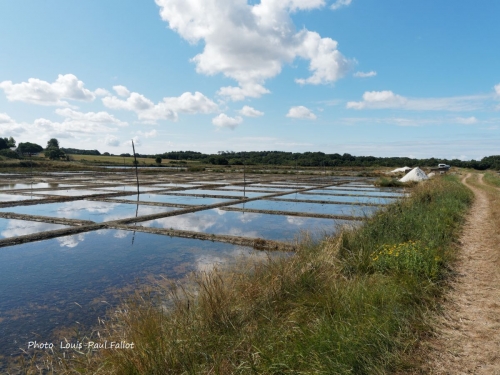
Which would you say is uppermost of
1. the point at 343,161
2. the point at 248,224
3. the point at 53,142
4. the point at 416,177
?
the point at 53,142

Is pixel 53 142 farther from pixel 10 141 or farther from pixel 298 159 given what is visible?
pixel 298 159

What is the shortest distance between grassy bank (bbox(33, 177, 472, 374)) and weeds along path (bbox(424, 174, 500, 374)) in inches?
8.1

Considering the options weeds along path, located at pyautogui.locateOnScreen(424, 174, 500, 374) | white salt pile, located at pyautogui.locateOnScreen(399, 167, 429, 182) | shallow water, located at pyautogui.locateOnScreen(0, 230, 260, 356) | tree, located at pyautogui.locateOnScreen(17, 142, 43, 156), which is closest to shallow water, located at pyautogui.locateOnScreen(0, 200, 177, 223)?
shallow water, located at pyautogui.locateOnScreen(0, 230, 260, 356)

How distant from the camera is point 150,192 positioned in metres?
17.1

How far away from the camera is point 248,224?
10062 mm

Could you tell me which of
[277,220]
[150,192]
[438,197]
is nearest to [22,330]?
[277,220]

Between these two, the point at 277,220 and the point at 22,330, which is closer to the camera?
the point at 22,330

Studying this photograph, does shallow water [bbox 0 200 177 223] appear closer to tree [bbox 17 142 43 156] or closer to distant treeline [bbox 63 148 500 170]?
distant treeline [bbox 63 148 500 170]

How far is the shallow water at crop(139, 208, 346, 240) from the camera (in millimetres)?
8812

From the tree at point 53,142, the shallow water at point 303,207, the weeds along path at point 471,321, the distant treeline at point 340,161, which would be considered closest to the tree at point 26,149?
the tree at point 53,142

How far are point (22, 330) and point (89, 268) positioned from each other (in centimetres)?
210

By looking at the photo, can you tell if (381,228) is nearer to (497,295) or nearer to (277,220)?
(497,295)

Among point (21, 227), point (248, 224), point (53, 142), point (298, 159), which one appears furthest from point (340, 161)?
point (53, 142)

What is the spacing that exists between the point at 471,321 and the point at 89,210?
11639 mm
